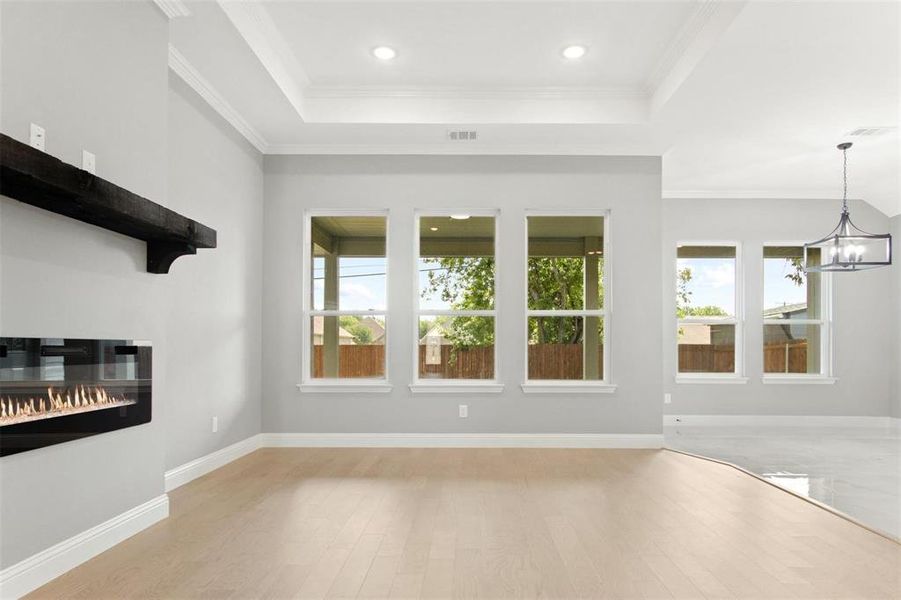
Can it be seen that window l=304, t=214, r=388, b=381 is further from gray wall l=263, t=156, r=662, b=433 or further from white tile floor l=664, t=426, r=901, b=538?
white tile floor l=664, t=426, r=901, b=538

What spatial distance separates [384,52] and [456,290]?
233cm

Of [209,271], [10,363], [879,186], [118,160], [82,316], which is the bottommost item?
[10,363]

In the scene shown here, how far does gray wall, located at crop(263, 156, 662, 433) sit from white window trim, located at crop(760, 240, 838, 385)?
267 cm

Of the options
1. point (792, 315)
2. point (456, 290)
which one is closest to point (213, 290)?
point (456, 290)

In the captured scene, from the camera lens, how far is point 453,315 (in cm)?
588

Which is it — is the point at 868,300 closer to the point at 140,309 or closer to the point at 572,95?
the point at 572,95

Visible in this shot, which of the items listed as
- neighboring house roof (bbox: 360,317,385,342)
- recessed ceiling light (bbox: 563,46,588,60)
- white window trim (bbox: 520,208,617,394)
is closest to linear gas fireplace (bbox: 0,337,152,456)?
neighboring house roof (bbox: 360,317,385,342)

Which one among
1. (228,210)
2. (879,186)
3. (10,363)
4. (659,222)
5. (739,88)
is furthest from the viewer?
(879,186)

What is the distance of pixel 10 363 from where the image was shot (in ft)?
7.57

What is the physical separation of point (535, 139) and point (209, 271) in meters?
3.01

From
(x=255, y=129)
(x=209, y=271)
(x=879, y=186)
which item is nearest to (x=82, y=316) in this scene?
(x=209, y=271)

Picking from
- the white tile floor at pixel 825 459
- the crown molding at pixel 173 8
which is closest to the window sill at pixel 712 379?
the white tile floor at pixel 825 459

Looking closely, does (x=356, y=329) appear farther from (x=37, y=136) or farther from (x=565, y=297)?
(x=37, y=136)

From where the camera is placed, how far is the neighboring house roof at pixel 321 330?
5.87m
